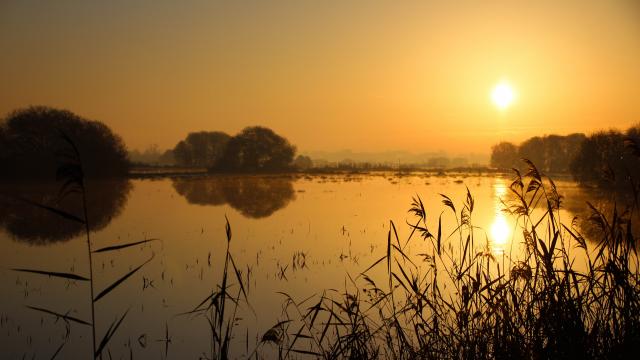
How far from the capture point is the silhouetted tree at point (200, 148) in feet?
305

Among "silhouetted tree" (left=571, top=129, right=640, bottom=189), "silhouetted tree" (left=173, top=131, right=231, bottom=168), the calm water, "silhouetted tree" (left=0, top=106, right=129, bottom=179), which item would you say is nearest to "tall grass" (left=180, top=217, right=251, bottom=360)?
the calm water

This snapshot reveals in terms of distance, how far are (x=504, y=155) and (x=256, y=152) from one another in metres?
53.4

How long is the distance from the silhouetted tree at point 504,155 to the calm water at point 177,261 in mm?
71721

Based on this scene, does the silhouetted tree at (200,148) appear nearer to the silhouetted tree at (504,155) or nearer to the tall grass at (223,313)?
the silhouetted tree at (504,155)

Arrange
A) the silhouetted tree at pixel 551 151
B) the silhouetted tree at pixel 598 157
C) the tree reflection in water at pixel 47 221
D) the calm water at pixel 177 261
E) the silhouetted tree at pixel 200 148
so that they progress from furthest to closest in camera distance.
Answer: the silhouetted tree at pixel 200 148
the silhouetted tree at pixel 551 151
the silhouetted tree at pixel 598 157
the tree reflection in water at pixel 47 221
the calm water at pixel 177 261

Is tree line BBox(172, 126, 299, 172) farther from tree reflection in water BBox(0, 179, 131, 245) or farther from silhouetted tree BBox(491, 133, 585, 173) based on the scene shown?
tree reflection in water BBox(0, 179, 131, 245)

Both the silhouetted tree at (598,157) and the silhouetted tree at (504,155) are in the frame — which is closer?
the silhouetted tree at (598,157)

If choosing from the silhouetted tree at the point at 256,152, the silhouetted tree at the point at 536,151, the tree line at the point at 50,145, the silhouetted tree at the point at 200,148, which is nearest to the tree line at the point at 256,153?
the silhouetted tree at the point at 256,152

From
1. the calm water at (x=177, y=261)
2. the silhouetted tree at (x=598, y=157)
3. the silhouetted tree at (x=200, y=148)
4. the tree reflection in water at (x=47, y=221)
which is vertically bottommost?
the calm water at (x=177, y=261)

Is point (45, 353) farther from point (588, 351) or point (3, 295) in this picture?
point (588, 351)

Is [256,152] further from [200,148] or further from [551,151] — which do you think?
[551,151]

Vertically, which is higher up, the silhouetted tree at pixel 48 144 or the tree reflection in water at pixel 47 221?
the silhouetted tree at pixel 48 144

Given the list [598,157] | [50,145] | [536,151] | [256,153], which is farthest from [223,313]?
[536,151]

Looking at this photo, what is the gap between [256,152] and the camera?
79.8 metres
